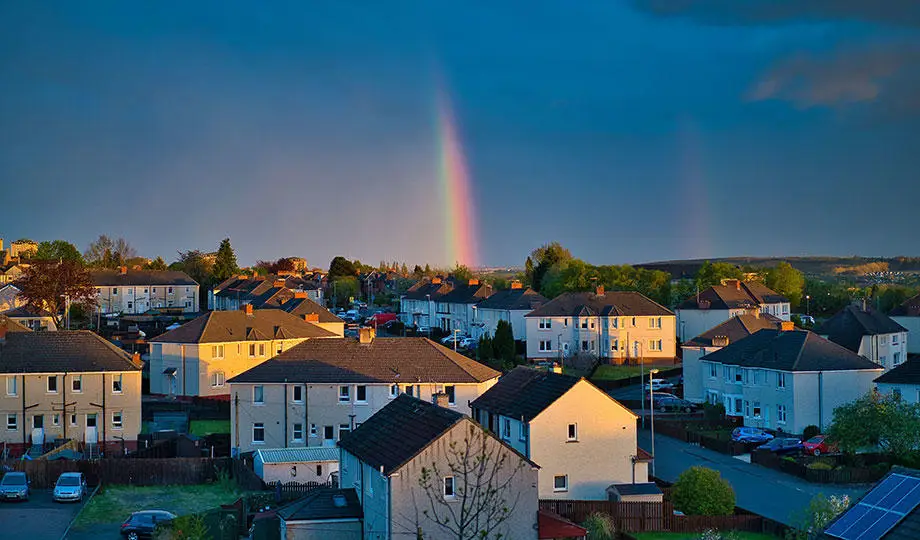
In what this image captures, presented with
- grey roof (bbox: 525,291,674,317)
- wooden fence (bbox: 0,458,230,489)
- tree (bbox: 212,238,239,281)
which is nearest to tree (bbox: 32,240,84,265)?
tree (bbox: 212,238,239,281)

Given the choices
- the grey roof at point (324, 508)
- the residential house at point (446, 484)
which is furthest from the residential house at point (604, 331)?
the residential house at point (446, 484)

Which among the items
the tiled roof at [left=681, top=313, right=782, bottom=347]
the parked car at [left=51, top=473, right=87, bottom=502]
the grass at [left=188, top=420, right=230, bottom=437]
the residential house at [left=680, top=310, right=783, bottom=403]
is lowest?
the parked car at [left=51, top=473, right=87, bottom=502]

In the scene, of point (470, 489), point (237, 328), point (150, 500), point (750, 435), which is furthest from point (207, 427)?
point (470, 489)

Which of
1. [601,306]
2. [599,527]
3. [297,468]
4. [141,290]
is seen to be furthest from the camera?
[141,290]

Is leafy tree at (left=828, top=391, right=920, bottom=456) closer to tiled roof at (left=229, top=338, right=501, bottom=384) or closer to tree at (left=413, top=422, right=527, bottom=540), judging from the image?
tiled roof at (left=229, top=338, right=501, bottom=384)

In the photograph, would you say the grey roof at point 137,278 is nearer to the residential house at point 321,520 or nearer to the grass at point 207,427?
the grass at point 207,427

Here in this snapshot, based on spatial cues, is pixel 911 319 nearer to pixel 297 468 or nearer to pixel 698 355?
pixel 698 355
